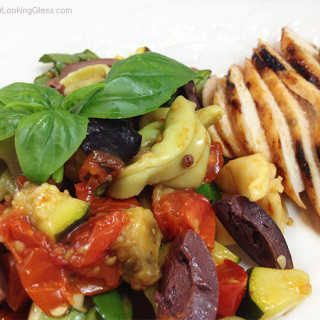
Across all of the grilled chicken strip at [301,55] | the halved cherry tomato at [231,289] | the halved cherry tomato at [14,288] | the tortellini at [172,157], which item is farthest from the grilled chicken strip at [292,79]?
the halved cherry tomato at [14,288]

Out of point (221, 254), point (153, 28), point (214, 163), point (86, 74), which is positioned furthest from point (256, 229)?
point (153, 28)

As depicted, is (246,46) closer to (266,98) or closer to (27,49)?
(266,98)

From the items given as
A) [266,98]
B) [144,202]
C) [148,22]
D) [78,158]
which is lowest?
[144,202]

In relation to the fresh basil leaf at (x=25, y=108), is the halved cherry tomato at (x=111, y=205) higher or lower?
lower

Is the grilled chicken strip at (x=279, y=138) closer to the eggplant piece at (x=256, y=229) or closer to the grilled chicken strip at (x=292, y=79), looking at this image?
the grilled chicken strip at (x=292, y=79)

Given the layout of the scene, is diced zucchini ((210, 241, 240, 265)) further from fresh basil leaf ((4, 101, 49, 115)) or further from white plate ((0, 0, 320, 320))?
white plate ((0, 0, 320, 320))

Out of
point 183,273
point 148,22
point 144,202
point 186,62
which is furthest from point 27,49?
point 183,273

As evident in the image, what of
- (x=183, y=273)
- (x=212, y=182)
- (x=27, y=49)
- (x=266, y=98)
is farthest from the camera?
(x=27, y=49)
